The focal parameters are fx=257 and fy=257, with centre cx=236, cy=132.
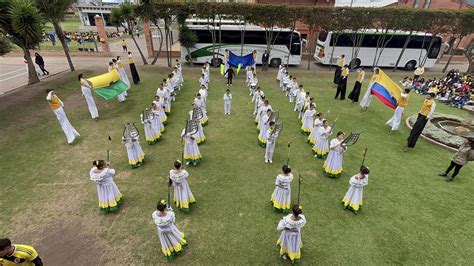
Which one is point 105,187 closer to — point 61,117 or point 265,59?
point 61,117

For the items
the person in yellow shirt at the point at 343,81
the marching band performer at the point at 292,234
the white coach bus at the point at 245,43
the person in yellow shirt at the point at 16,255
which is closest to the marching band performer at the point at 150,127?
the person in yellow shirt at the point at 16,255

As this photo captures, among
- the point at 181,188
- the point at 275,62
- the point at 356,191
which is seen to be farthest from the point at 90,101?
the point at 275,62

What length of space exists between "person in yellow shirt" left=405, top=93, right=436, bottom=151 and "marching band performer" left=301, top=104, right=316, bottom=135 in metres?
3.99

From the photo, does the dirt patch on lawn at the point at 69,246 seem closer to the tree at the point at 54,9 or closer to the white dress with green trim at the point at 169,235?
the white dress with green trim at the point at 169,235

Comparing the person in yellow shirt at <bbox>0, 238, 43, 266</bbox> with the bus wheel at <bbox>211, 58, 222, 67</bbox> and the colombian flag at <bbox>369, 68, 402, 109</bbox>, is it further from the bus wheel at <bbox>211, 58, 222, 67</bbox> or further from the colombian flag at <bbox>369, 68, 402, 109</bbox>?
the bus wheel at <bbox>211, 58, 222, 67</bbox>

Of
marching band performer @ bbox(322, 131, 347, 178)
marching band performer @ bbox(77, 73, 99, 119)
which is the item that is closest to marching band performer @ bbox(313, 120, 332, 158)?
marching band performer @ bbox(322, 131, 347, 178)

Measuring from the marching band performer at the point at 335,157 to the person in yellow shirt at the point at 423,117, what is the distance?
4.15 meters

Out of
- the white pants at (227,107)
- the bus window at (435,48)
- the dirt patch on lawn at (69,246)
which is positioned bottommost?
the dirt patch on lawn at (69,246)

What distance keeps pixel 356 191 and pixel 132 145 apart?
7.32 metres

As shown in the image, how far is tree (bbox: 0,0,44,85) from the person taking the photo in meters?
14.1

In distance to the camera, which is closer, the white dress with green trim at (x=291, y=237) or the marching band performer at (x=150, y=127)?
the white dress with green trim at (x=291, y=237)

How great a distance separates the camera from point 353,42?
23750 mm

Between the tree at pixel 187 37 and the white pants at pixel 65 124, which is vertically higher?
the tree at pixel 187 37

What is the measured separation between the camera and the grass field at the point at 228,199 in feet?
20.6
